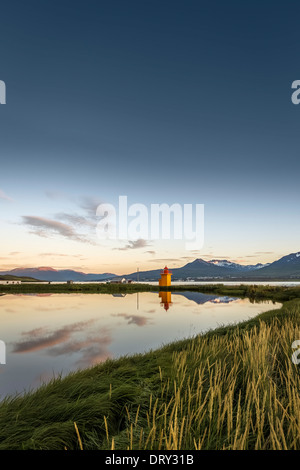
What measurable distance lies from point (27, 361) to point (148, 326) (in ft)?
22.3

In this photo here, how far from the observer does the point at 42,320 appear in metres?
16.7

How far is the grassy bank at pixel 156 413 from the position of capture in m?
2.93

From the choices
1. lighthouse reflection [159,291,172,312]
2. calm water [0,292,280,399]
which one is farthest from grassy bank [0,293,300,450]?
lighthouse reflection [159,291,172,312]

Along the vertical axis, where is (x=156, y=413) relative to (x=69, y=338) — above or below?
above

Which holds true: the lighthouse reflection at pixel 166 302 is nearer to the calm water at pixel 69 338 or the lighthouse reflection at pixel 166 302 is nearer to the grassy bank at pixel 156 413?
the calm water at pixel 69 338

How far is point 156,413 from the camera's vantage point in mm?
3969

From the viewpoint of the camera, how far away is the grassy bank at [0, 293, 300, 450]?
2.93 metres

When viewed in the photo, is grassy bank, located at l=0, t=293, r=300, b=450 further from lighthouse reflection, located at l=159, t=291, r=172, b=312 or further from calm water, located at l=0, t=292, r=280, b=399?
lighthouse reflection, located at l=159, t=291, r=172, b=312

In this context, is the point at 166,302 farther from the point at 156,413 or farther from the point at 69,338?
the point at 156,413

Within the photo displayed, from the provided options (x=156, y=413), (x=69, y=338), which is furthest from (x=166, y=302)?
(x=156, y=413)

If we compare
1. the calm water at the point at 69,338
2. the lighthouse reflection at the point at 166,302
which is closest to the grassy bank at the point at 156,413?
the calm water at the point at 69,338

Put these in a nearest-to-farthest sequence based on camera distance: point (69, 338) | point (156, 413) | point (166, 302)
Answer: point (156, 413), point (69, 338), point (166, 302)

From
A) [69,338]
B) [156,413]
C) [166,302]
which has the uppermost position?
[156,413]
